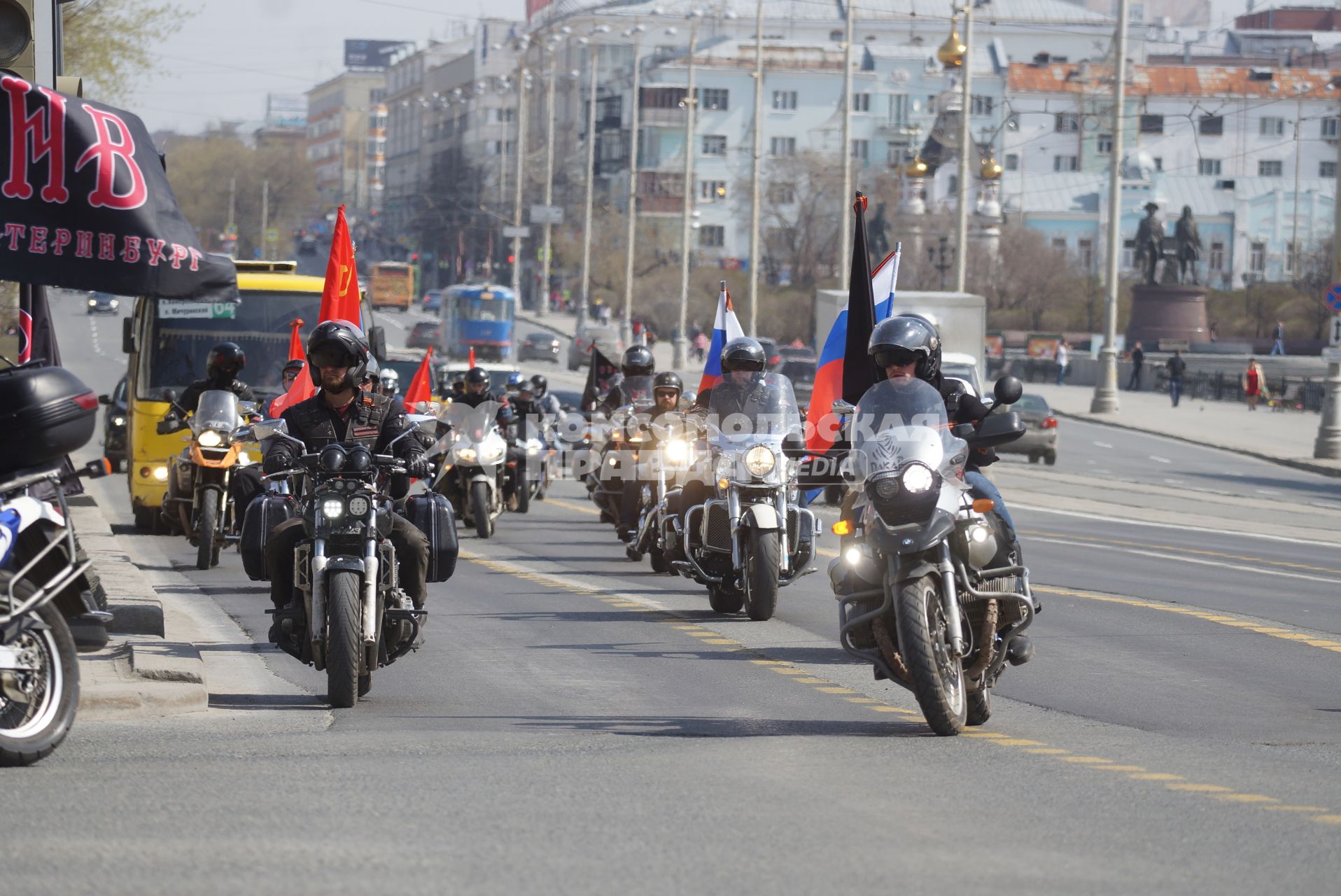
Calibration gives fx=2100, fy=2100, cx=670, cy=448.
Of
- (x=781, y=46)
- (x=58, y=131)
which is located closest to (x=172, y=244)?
(x=58, y=131)

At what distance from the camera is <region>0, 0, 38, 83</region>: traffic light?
9680 mm

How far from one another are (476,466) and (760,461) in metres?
7.87

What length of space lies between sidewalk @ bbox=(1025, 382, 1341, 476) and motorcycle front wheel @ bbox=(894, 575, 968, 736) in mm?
31132

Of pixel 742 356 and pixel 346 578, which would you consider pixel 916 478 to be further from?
pixel 742 356

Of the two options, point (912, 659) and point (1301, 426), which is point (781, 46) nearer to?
point (1301, 426)

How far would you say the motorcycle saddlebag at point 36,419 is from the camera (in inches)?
277

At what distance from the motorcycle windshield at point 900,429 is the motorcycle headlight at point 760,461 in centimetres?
394

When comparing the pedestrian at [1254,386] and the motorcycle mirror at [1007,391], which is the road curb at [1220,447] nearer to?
the pedestrian at [1254,386]

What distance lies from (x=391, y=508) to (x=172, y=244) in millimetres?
1671

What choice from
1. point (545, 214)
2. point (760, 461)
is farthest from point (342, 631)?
point (545, 214)

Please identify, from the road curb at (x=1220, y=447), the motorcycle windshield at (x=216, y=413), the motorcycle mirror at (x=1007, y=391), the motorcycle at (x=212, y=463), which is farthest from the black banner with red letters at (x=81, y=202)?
the road curb at (x=1220, y=447)

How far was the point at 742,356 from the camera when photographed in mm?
13477

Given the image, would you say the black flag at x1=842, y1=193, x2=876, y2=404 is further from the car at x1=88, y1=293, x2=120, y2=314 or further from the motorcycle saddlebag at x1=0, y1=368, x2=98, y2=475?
the car at x1=88, y1=293, x2=120, y2=314

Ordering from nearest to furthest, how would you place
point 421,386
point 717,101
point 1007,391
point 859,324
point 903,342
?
point 1007,391 → point 903,342 → point 859,324 → point 421,386 → point 717,101
